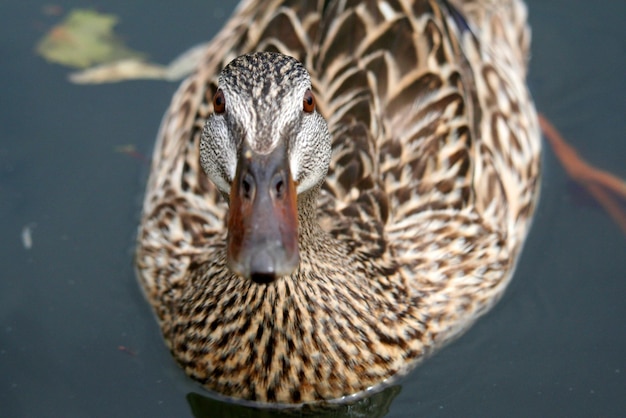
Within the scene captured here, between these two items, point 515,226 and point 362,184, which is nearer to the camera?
point 362,184

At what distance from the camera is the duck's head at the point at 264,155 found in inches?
142

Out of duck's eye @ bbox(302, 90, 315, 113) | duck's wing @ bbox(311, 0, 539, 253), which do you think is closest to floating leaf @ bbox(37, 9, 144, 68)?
duck's wing @ bbox(311, 0, 539, 253)

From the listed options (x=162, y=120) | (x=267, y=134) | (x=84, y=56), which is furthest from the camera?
(x=84, y=56)

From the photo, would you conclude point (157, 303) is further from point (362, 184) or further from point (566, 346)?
point (566, 346)

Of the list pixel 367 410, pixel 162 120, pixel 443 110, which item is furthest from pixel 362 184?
pixel 162 120

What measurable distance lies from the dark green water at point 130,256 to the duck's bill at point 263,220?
4.09ft

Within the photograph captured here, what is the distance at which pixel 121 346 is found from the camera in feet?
16.8

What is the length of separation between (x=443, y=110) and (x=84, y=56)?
2.53 meters

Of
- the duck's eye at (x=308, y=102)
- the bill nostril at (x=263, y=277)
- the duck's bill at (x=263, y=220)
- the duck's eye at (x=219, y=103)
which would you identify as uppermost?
the duck's eye at (x=219, y=103)

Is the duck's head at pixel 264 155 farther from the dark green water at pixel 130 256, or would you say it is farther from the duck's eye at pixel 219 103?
the dark green water at pixel 130 256

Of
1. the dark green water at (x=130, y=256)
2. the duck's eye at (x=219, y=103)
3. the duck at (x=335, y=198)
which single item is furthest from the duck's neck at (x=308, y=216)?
the dark green water at (x=130, y=256)

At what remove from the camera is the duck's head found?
3.61m

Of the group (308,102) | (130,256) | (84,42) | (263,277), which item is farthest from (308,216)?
(84,42)

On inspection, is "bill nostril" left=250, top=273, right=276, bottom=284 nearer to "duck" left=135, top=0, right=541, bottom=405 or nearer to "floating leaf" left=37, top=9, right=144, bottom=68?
"duck" left=135, top=0, right=541, bottom=405
